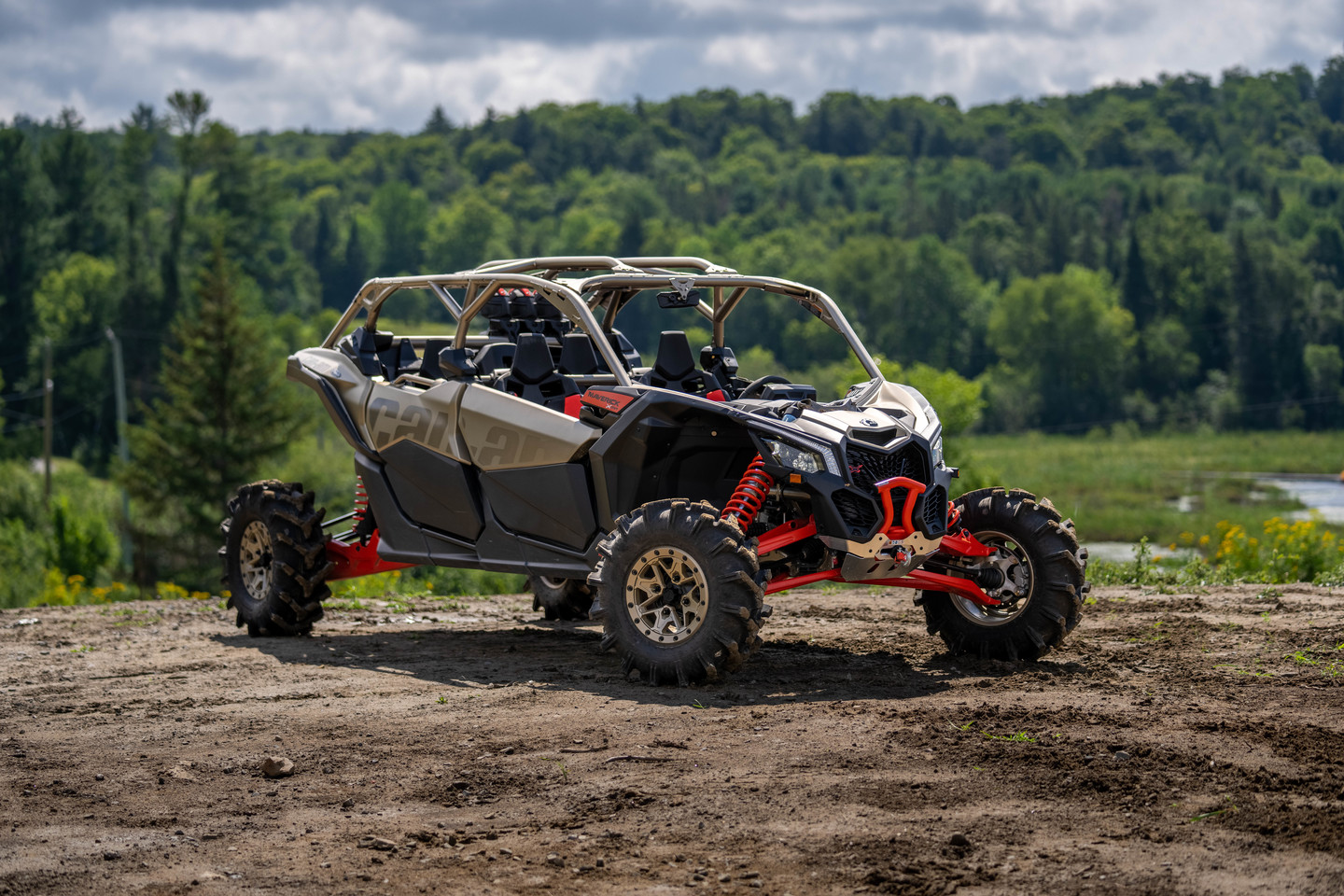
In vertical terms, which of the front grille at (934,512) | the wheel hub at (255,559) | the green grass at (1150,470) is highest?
the front grille at (934,512)

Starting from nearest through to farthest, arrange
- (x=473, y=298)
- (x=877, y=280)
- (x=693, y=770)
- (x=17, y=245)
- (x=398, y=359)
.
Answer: (x=693, y=770) → (x=473, y=298) → (x=398, y=359) → (x=17, y=245) → (x=877, y=280)

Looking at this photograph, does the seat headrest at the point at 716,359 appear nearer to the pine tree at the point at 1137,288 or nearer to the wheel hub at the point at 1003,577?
the wheel hub at the point at 1003,577

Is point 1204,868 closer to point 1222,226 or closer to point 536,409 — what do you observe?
point 536,409

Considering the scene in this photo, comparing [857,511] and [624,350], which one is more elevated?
[624,350]

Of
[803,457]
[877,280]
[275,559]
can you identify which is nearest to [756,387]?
[803,457]

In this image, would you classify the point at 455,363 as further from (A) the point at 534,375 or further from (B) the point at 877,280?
(B) the point at 877,280

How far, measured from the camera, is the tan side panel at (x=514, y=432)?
33.6 ft

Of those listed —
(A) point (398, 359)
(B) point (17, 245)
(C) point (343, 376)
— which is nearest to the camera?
(C) point (343, 376)

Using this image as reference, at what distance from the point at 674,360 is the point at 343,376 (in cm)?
275

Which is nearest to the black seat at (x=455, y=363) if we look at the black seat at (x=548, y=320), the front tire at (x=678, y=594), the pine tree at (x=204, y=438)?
the black seat at (x=548, y=320)

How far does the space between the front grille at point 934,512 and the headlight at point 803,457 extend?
690mm

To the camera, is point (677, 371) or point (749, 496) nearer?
point (749, 496)

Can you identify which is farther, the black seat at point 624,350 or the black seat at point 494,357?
the black seat at point 624,350

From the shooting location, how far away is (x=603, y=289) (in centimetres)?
1151
